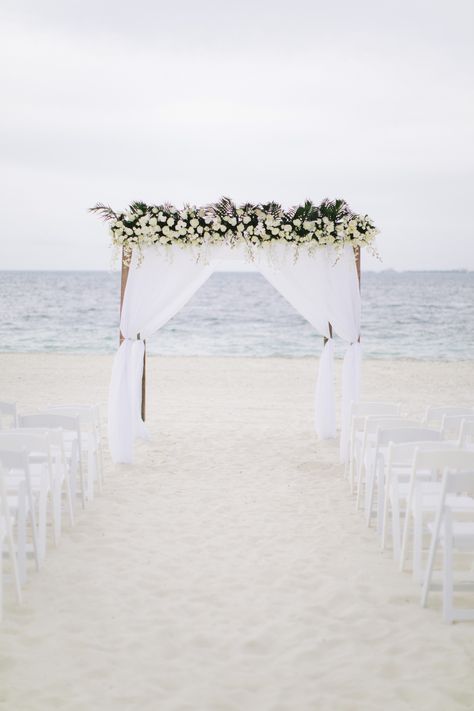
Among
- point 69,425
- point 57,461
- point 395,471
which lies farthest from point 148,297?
point 395,471

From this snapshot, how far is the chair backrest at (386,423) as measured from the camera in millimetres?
5422

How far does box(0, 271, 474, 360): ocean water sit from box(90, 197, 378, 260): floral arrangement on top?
16.4 meters

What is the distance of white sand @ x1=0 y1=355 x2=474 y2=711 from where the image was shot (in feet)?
9.71

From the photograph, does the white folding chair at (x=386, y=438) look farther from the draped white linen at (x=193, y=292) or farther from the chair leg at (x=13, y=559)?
the chair leg at (x=13, y=559)

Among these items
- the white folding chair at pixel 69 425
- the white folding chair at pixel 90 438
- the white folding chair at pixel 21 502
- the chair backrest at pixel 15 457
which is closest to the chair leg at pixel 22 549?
the white folding chair at pixel 21 502

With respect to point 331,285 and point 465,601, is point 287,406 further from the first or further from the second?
point 465,601

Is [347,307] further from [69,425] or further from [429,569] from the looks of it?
[429,569]

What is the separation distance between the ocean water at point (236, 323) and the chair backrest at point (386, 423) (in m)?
18.1

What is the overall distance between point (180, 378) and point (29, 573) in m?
10.5

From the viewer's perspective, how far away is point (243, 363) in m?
18.0

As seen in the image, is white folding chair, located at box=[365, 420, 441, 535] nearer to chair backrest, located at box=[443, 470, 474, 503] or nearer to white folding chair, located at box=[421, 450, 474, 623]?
white folding chair, located at box=[421, 450, 474, 623]

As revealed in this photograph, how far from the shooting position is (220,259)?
7.78 metres

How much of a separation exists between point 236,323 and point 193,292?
26229 millimetres

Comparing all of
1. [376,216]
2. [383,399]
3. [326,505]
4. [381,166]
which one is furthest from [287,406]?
[376,216]
